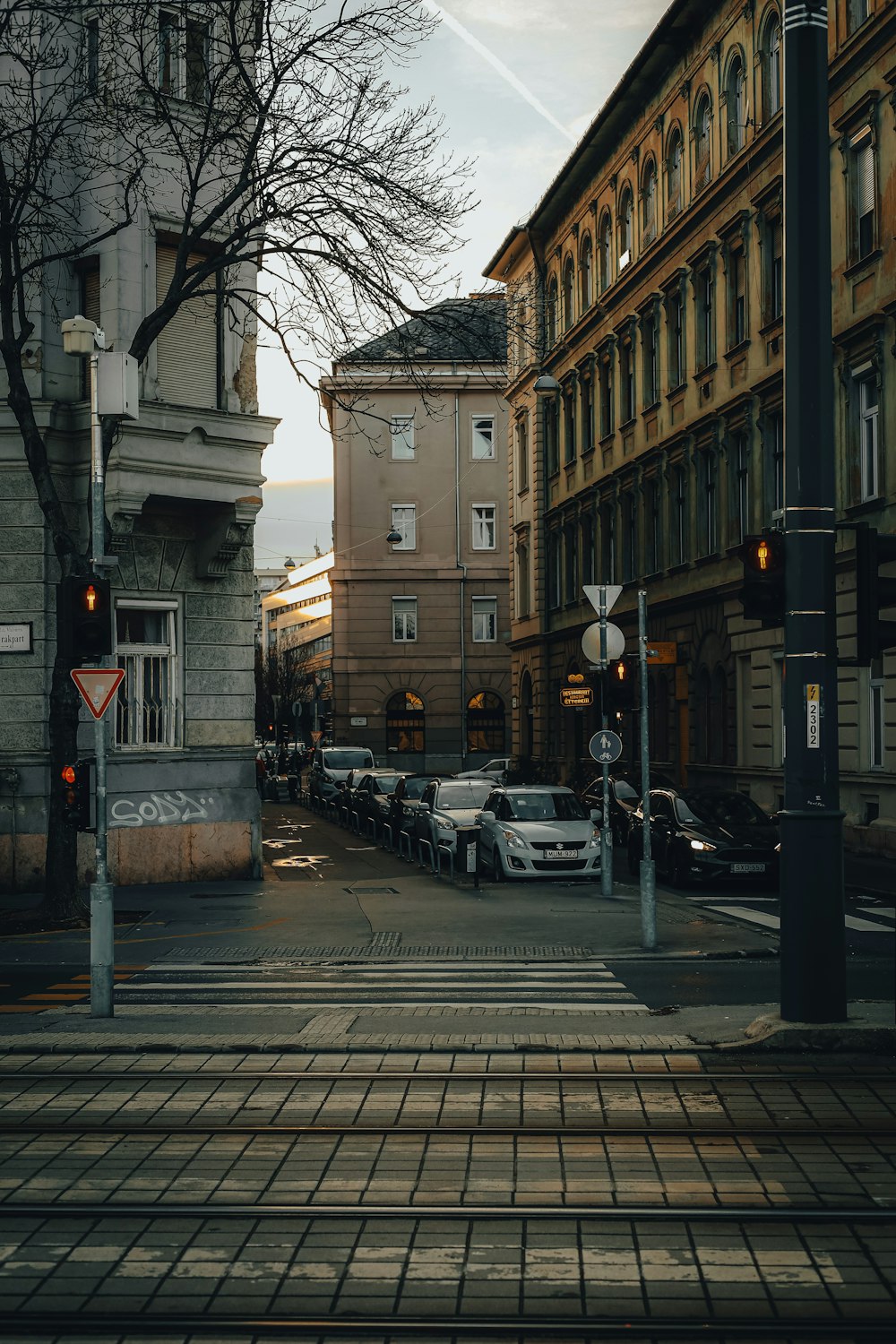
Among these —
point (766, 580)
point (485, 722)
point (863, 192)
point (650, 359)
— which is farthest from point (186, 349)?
point (485, 722)

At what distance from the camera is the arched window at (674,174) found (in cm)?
3972

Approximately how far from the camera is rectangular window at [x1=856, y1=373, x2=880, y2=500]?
28.3 meters

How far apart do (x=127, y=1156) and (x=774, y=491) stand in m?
27.7

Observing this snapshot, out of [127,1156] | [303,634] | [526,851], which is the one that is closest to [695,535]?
[526,851]

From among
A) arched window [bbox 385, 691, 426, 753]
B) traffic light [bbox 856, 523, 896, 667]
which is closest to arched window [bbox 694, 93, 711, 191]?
traffic light [bbox 856, 523, 896, 667]

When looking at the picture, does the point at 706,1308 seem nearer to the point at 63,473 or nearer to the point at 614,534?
the point at 63,473

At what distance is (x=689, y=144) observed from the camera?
38.4m

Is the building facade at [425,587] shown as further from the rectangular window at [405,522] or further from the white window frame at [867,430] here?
the white window frame at [867,430]

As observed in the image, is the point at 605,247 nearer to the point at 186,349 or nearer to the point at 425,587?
the point at 425,587

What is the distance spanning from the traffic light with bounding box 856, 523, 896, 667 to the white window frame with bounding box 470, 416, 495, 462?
57998 mm

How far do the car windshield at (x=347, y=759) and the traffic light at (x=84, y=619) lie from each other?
3738 centimetres

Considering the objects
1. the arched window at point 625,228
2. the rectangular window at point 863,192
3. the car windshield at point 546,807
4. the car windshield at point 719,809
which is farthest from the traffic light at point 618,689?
the arched window at point 625,228

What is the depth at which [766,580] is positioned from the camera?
389 inches

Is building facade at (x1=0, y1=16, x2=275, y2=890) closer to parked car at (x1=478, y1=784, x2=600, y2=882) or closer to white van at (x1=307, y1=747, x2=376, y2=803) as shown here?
parked car at (x1=478, y1=784, x2=600, y2=882)
